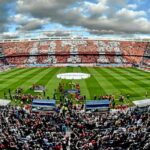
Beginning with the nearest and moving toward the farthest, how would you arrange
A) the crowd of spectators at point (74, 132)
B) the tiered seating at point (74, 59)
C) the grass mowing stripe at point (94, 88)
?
the crowd of spectators at point (74, 132)
the grass mowing stripe at point (94, 88)
the tiered seating at point (74, 59)

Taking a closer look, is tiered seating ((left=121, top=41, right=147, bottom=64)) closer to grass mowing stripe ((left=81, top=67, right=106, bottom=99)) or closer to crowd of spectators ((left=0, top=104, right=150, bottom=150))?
grass mowing stripe ((left=81, top=67, right=106, bottom=99))

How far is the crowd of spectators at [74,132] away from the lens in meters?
20.2

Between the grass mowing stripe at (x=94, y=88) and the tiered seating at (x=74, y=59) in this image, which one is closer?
the grass mowing stripe at (x=94, y=88)

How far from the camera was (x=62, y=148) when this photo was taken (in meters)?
21.1

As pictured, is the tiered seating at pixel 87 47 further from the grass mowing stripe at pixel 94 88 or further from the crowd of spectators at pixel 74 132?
the crowd of spectators at pixel 74 132

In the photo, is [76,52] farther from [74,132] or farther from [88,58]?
[74,132]

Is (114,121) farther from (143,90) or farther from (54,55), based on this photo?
(54,55)

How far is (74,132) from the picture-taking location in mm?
25047

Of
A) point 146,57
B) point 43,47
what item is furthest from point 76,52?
point 146,57

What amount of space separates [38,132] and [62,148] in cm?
327

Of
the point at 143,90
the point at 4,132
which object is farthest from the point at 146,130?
the point at 143,90

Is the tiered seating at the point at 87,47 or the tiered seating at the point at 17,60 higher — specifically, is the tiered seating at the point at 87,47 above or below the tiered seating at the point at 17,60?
above

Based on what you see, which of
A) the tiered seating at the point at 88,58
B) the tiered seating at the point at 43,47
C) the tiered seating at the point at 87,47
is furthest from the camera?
the tiered seating at the point at 43,47

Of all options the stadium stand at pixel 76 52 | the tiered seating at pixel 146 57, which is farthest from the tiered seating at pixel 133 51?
the tiered seating at pixel 146 57
